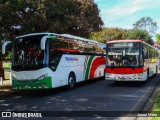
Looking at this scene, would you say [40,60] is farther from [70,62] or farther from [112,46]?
[112,46]

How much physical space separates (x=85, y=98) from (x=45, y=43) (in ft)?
11.4

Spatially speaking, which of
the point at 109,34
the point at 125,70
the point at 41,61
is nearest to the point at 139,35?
the point at 109,34

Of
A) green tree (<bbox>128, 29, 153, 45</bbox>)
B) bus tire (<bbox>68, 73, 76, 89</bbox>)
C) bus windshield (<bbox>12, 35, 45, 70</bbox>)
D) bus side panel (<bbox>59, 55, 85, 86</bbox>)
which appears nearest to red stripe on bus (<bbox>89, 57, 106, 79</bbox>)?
bus side panel (<bbox>59, 55, 85, 86</bbox>)

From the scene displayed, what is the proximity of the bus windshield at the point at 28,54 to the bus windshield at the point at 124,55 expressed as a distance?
543 centimetres

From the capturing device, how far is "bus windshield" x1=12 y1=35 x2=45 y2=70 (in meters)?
15.5

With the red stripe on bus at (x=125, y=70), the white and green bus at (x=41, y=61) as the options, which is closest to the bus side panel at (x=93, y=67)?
the red stripe on bus at (x=125, y=70)

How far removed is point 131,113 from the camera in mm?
10703

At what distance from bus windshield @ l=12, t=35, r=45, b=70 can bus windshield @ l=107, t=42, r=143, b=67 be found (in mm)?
5434

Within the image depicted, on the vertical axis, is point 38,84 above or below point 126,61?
below

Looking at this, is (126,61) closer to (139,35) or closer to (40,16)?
(40,16)

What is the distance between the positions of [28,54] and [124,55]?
6239 millimetres

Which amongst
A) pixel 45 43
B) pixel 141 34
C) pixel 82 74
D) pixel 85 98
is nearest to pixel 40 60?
pixel 45 43

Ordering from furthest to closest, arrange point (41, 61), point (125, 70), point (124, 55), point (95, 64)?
point (95, 64) → point (124, 55) → point (125, 70) → point (41, 61)

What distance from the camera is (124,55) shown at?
18.9 m
